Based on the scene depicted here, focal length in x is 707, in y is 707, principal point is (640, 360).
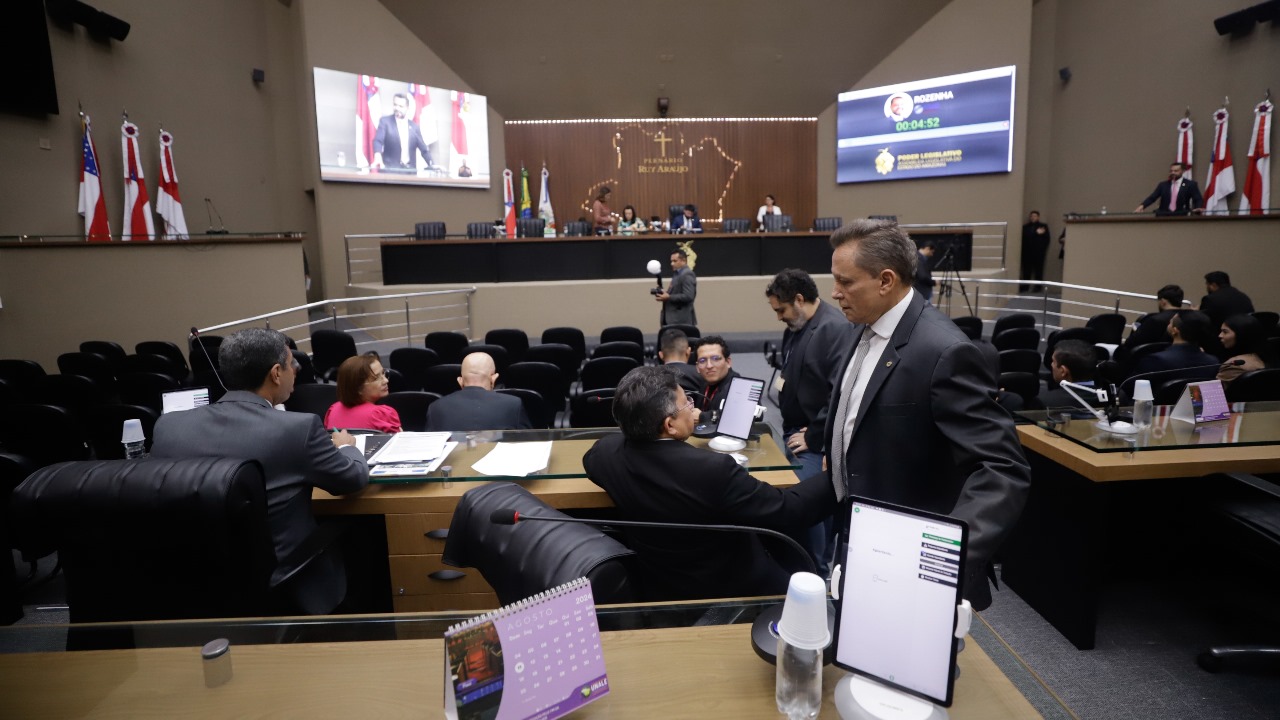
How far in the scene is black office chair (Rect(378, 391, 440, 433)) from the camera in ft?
12.5

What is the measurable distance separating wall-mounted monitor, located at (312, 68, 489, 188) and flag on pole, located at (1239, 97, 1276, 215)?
11253 mm

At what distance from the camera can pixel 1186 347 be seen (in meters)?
4.02

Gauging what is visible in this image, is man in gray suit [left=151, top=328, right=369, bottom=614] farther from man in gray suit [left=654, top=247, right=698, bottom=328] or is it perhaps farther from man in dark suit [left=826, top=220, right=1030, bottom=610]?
man in gray suit [left=654, top=247, right=698, bottom=328]

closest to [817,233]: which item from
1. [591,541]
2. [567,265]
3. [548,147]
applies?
[567,265]

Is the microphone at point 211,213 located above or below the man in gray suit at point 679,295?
above

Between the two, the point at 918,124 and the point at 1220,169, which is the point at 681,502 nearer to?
the point at 1220,169

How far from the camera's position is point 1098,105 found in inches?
433

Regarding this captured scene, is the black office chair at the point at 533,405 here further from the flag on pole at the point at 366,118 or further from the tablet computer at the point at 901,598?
the flag on pole at the point at 366,118

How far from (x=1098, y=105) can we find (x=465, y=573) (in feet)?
40.9

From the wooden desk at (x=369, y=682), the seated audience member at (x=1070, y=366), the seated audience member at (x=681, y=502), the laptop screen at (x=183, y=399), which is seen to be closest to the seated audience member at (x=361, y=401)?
the laptop screen at (x=183, y=399)

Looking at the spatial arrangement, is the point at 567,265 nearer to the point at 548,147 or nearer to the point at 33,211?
the point at 548,147

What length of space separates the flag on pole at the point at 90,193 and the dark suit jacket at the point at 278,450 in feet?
27.3

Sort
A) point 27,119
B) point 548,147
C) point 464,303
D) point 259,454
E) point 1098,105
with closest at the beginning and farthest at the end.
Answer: point 259,454 → point 27,119 → point 464,303 → point 1098,105 → point 548,147

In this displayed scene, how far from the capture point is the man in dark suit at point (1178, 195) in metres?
8.92
